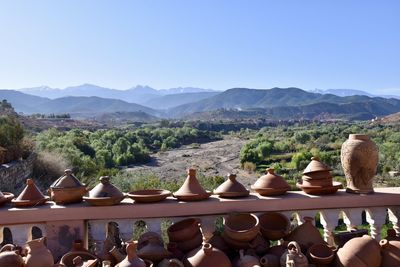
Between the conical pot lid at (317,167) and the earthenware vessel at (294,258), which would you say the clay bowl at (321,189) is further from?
the earthenware vessel at (294,258)

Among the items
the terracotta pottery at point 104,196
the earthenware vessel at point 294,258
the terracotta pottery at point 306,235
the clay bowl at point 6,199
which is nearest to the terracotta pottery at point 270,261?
the earthenware vessel at point 294,258

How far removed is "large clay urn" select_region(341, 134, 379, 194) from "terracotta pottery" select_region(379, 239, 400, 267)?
0.59m

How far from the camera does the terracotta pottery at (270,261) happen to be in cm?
325

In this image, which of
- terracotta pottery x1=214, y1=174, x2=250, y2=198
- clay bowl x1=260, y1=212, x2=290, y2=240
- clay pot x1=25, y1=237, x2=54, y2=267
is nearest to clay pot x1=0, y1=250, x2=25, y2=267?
clay pot x1=25, y1=237, x2=54, y2=267

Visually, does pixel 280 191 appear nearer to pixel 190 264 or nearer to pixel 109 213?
pixel 190 264

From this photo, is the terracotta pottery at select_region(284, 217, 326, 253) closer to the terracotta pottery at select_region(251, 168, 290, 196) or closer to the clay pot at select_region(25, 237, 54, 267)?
the terracotta pottery at select_region(251, 168, 290, 196)

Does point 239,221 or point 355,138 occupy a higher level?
point 355,138

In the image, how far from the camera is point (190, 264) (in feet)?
10.5

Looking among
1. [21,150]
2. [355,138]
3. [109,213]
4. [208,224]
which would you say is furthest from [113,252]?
[21,150]

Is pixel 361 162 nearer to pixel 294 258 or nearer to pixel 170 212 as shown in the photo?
pixel 294 258

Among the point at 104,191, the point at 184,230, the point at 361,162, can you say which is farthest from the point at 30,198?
the point at 361,162

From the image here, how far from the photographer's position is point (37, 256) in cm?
310

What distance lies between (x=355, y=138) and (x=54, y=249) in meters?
2.87

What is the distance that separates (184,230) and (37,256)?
115 cm
